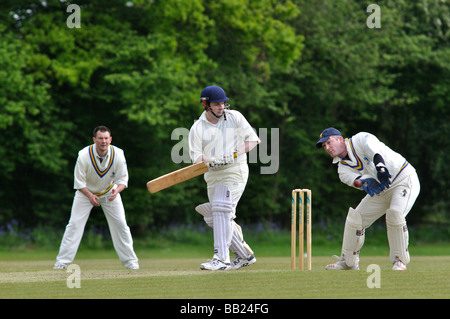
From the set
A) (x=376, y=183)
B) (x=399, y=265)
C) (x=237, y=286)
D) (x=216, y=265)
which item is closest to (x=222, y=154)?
(x=216, y=265)

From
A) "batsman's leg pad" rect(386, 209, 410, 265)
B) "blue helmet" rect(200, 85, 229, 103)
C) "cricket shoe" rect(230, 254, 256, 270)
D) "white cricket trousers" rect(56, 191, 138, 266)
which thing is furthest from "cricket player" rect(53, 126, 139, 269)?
"batsman's leg pad" rect(386, 209, 410, 265)

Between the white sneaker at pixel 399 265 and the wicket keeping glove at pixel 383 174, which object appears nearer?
the wicket keeping glove at pixel 383 174

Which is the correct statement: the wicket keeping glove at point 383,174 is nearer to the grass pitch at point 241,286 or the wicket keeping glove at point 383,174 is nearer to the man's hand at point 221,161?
the grass pitch at point 241,286

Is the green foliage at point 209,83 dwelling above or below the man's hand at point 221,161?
above

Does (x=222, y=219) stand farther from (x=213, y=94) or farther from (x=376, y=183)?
(x=376, y=183)

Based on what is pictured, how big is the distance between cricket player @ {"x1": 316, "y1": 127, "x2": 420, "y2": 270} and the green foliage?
8629mm

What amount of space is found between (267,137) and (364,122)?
2813 millimetres

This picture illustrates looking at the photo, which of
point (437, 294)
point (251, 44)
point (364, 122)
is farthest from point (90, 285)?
point (364, 122)

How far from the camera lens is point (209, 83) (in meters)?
17.7

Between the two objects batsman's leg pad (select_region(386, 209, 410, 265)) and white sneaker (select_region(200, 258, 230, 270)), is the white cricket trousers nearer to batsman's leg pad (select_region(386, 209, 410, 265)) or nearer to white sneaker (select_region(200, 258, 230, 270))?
white sneaker (select_region(200, 258, 230, 270))

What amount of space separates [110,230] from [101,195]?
44cm

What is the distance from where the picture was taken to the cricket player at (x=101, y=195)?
29.7 ft

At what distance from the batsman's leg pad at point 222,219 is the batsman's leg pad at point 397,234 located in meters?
1.52

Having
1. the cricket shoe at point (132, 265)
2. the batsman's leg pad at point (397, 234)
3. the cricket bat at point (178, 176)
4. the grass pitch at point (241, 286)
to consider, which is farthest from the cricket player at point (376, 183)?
the cricket shoe at point (132, 265)
